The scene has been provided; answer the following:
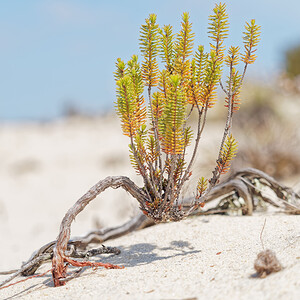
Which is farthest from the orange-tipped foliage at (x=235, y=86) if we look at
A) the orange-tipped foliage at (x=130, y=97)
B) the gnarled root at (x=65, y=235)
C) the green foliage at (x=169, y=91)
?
the gnarled root at (x=65, y=235)

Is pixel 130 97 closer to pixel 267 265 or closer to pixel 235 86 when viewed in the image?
pixel 235 86

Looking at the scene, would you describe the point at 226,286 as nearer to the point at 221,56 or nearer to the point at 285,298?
the point at 285,298

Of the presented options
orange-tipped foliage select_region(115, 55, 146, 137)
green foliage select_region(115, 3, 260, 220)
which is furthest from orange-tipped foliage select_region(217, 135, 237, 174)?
orange-tipped foliage select_region(115, 55, 146, 137)

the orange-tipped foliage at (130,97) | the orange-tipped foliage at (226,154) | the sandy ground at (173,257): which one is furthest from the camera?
the orange-tipped foliage at (226,154)

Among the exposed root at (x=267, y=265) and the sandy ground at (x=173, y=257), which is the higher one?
the exposed root at (x=267, y=265)

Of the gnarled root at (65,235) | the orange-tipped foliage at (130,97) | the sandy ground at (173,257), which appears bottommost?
the sandy ground at (173,257)

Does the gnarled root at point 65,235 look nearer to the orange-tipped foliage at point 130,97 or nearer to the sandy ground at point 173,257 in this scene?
the sandy ground at point 173,257

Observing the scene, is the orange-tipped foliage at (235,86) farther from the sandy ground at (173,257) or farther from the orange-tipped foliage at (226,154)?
the sandy ground at (173,257)

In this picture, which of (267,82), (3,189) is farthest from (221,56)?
(267,82)

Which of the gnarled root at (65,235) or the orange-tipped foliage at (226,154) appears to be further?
the orange-tipped foliage at (226,154)

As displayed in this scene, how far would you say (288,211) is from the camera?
146 inches

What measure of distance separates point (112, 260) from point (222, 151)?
3.89ft

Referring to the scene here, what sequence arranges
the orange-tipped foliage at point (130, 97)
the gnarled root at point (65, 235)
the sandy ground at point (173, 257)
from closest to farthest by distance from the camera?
the sandy ground at point (173, 257) < the orange-tipped foliage at point (130, 97) < the gnarled root at point (65, 235)

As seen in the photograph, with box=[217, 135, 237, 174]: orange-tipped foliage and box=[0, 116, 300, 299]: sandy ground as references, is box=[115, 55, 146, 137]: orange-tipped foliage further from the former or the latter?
box=[0, 116, 300, 299]: sandy ground
